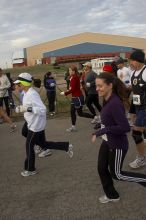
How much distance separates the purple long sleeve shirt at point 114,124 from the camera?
4352 millimetres

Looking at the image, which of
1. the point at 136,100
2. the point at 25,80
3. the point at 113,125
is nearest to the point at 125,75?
the point at 136,100

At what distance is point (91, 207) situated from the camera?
4781mm

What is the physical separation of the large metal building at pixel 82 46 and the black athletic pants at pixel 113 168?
91404 millimetres

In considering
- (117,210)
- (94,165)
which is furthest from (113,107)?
(94,165)

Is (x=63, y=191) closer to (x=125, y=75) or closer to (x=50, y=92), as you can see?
(x=125, y=75)

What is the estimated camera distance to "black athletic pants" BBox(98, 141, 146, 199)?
4531 millimetres

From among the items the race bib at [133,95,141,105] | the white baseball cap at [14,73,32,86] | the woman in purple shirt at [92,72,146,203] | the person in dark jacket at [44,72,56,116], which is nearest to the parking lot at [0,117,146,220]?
the woman in purple shirt at [92,72,146,203]

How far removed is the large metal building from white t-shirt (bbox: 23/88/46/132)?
3538 inches

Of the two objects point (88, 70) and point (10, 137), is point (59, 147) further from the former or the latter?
point (88, 70)

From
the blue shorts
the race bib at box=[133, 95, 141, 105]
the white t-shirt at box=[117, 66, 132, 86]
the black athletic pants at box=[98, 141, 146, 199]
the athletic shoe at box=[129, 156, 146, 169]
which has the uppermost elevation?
the white t-shirt at box=[117, 66, 132, 86]

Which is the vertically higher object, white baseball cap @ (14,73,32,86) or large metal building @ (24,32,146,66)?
large metal building @ (24,32,146,66)

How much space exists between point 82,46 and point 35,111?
3717 inches

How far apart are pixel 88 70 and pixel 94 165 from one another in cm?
457

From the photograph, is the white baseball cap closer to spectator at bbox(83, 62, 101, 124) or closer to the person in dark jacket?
spectator at bbox(83, 62, 101, 124)
